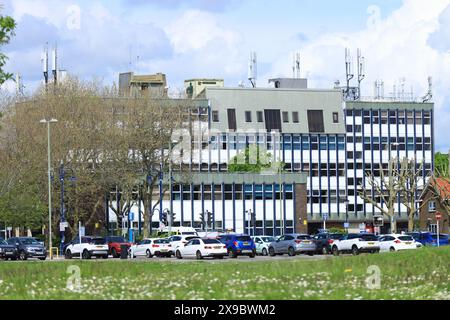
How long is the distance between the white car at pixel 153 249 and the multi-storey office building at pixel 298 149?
1434 inches

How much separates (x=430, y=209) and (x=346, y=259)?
91621mm

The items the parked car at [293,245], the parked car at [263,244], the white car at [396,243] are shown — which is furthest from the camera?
the parked car at [263,244]

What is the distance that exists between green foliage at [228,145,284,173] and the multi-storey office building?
5.55 ft

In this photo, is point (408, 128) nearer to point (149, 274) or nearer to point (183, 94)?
point (183, 94)

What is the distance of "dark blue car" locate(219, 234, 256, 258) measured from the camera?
215ft

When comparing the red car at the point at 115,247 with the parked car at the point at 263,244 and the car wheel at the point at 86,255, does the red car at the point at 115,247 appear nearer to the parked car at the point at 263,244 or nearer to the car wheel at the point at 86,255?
the car wheel at the point at 86,255

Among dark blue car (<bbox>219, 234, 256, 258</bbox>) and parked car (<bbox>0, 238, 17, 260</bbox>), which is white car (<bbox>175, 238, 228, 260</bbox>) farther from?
parked car (<bbox>0, 238, 17, 260</bbox>)

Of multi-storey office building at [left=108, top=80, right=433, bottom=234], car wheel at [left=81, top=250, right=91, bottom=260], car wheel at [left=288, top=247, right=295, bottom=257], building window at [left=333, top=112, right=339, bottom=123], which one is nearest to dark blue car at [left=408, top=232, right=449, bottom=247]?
car wheel at [left=288, top=247, right=295, bottom=257]

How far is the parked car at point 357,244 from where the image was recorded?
6450cm

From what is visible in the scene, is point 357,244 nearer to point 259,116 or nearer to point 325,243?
point 325,243

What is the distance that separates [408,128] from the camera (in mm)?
133375

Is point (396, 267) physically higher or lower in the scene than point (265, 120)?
lower

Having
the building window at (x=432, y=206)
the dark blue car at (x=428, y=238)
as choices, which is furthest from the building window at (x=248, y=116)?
the dark blue car at (x=428, y=238)
